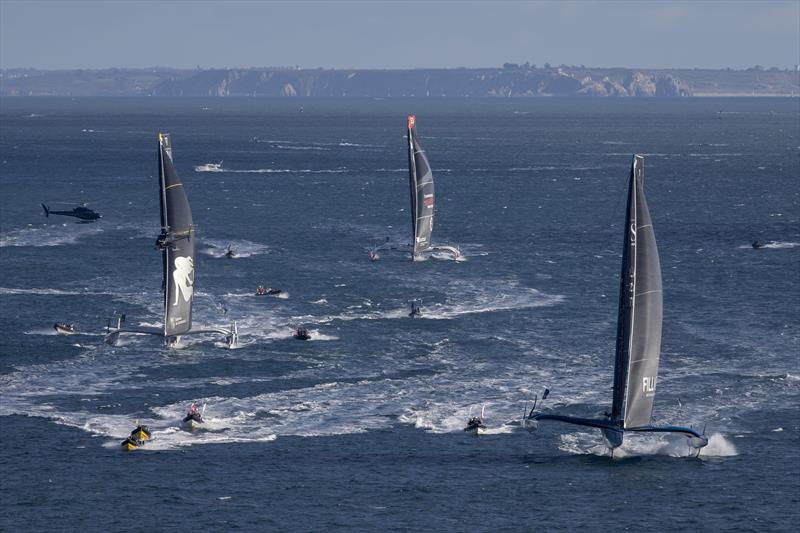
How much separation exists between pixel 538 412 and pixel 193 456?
21.6m

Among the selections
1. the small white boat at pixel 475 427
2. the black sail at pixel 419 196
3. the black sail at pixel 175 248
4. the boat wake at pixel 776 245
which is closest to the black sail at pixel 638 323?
the small white boat at pixel 475 427

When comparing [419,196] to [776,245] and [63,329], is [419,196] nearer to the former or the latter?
[776,245]

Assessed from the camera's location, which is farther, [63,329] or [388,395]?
[63,329]

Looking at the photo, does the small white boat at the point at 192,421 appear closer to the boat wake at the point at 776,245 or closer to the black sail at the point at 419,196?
the black sail at the point at 419,196

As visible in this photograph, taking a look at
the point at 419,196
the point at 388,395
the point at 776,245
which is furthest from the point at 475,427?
the point at 776,245

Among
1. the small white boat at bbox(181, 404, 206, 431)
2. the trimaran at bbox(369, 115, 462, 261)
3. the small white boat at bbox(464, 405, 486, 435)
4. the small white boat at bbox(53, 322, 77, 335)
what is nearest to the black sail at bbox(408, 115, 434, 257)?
the trimaran at bbox(369, 115, 462, 261)

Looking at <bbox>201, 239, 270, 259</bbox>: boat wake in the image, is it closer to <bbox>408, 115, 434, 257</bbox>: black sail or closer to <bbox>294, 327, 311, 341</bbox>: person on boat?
<bbox>408, 115, 434, 257</bbox>: black sail

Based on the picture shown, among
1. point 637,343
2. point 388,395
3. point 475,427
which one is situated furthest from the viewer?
point 388,395

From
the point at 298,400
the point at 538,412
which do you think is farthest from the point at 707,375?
the point at 298,400

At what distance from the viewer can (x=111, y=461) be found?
7781 cm

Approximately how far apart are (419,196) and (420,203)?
912 millimetres

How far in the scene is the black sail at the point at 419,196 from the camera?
149m

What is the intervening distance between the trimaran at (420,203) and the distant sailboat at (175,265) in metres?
45.6

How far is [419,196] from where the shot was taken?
149 metres
